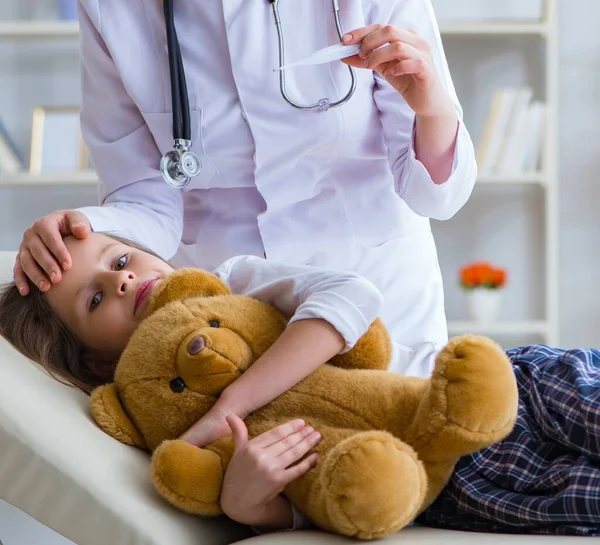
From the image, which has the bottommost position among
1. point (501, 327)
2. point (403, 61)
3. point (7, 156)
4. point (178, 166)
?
point (501, 327)

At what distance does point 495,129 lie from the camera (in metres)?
3.16

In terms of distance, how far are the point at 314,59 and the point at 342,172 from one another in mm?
324

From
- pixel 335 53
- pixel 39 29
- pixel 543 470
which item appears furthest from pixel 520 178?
pixel 543 470

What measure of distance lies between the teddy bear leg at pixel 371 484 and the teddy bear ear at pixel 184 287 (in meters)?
0.35

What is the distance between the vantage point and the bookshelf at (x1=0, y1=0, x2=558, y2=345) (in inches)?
124

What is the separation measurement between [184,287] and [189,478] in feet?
0.95

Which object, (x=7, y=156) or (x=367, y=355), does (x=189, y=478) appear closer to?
(x=367, y=355)

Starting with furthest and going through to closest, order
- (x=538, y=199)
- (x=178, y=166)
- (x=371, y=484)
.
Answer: (x=538, y=199) → (x=178, y=166) → (x=371, y=484)

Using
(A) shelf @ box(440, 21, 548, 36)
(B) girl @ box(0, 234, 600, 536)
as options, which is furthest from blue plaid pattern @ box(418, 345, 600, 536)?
(A) shelf @ box(440, 21, 548, 36)

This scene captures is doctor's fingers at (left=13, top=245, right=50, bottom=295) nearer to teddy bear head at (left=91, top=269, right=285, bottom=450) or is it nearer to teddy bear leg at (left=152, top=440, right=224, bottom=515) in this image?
teddy bear head at (left=91, top=269, right=285, bottom=450)

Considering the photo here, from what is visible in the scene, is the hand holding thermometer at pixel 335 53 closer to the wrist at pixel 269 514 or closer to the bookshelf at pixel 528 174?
the wrist at pixel 269 514

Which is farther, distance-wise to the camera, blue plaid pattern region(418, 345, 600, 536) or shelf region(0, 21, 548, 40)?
shelf region(0, 21, 548, 40)

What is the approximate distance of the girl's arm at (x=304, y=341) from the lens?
987 millimetres

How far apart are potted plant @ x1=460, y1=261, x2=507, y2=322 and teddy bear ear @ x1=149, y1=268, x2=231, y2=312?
6.93 ft
